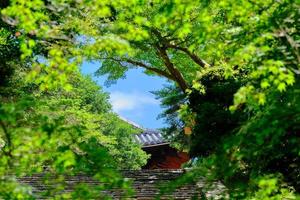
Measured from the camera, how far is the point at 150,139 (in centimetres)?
3447

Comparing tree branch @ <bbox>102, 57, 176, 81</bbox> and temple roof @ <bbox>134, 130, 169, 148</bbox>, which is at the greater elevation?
tree branch @ <bbox>102, 57, 176, 81</bbox>

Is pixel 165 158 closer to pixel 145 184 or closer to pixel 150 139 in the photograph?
pixel 150 139

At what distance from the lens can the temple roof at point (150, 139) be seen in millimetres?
32178

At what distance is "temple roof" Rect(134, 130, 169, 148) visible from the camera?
32.2 meters

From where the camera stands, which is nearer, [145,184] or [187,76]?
[145,184]

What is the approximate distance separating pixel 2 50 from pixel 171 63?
786cm

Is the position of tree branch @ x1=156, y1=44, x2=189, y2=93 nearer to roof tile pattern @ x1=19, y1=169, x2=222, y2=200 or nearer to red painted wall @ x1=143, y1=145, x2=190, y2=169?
roof tile pattern @ x1=19, y1=169, x2=222, y2=200

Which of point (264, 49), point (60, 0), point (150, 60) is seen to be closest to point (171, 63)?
point (150, 60)

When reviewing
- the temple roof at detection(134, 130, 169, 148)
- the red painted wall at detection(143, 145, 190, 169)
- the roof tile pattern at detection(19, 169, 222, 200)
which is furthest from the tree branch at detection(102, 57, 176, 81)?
the roof tile pattern at detection(19, 169, 222, 200)

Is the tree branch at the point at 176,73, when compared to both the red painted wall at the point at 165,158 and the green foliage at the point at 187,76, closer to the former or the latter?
the green foliage at the point at 187,76

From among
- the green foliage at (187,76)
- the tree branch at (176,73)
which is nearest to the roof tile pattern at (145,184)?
the green foliage at (187,76)

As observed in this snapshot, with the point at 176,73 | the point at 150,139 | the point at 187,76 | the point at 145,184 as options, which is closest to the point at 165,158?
the point at 150,139

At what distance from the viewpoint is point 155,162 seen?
31.7m

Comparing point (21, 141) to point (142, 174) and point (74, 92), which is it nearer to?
point (142, 174)
